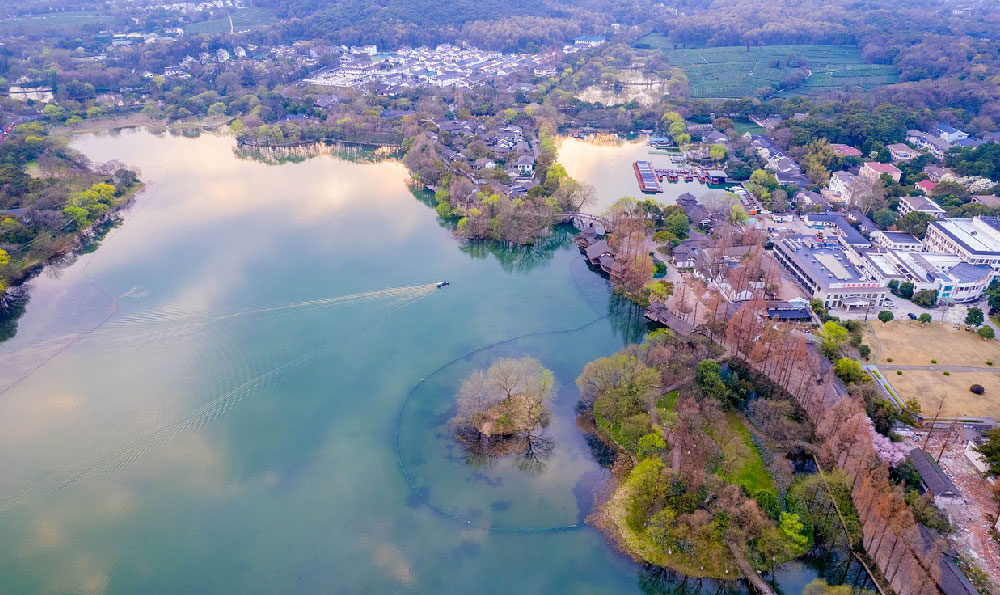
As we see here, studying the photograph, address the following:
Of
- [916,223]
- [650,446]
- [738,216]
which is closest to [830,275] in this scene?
[738,216]

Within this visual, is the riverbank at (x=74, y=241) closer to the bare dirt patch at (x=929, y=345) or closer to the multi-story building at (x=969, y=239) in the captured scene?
the bare dirt patch at (x=929, y=345)

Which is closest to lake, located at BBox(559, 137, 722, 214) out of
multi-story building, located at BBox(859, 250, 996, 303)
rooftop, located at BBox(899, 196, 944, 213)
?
rooftop, located at BBox(899, 196, 944, 213)

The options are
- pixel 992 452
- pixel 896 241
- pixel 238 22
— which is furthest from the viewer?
pixel 238 22

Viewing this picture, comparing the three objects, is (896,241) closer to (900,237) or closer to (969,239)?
(900,237)

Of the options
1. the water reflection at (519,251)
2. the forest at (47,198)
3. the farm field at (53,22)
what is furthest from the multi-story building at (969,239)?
the farm field at (53,22)

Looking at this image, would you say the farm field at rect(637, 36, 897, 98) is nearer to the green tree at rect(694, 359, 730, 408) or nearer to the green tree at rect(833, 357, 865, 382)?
the green tree at rect(833, 357, 865, 382)

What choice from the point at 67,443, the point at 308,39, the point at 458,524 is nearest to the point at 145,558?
the point at 67,443

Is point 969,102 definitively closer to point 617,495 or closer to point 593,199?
point 593,199

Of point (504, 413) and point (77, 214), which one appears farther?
point (77, 214)
